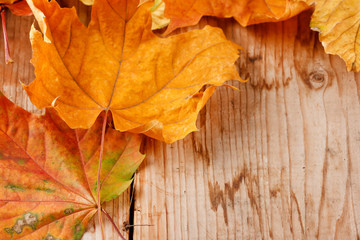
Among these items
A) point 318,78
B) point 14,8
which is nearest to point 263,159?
point 318,78

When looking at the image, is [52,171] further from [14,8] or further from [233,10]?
[233,10]

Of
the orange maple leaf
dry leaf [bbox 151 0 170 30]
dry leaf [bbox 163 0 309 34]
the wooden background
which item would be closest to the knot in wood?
the wooden background

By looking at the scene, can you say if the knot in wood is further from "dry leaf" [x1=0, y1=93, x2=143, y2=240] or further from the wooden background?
"dry leaf" [x1=0, y1=93, x2=143, y2=240]

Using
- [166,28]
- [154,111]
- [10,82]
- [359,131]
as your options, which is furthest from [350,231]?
[10,82]

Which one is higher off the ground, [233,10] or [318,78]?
[233,10]

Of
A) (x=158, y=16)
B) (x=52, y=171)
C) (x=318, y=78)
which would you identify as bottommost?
(x=52, y=171)

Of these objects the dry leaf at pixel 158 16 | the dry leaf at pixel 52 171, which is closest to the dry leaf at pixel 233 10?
the dry leaf at pixel 158 16
